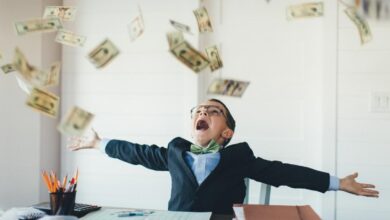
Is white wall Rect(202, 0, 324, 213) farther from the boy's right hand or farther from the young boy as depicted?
the boy's right hand

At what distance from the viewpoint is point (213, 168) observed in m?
1.42

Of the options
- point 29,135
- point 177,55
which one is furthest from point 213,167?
point 29,135

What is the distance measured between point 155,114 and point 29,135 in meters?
0.68

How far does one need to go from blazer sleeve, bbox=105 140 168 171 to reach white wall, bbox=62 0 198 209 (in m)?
0.70

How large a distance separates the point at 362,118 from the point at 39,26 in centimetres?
160

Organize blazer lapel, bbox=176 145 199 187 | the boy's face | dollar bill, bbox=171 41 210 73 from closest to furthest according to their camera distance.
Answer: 1. dollar bill, bbox=171 41 210 73
2. blazer lapel, bbox=176 145 199 187
3. the boy's face

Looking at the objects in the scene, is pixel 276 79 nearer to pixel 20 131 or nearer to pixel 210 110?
pixel 210 110

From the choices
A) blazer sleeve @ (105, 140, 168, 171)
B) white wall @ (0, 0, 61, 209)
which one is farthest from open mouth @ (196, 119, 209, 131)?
white wall @ (0, 0, 61, 209)

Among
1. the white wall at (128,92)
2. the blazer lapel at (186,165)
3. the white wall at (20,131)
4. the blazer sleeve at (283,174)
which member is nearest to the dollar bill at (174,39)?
the blazer lapel at (186,165)

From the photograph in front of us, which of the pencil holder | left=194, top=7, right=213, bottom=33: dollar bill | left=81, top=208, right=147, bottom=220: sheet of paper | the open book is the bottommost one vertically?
left=81, top=208, right=147, bottom=220: sheet of paper

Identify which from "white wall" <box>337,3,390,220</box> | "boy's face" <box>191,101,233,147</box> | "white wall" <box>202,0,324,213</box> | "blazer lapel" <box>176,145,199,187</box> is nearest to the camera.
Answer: "blazer lapel" <box>176,145,199,187</box>

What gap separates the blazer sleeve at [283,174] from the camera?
1.44 m

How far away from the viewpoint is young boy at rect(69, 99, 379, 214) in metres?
1.37

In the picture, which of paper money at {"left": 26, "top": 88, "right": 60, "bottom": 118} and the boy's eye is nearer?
paper money at {"left": 26, "top": 88, "right": 60, "bottom": 118}
